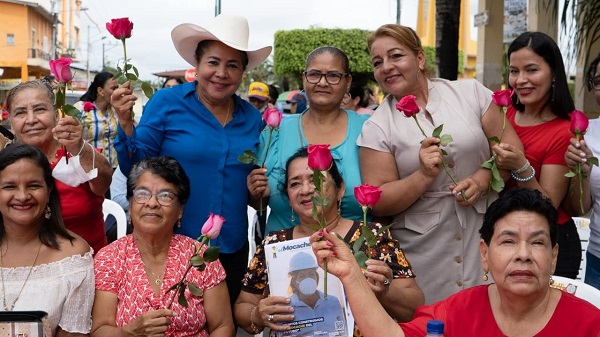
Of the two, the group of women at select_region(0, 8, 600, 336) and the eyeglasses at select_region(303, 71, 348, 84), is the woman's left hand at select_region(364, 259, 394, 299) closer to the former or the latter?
the group of women at select_region(0, 8, 600, 336)

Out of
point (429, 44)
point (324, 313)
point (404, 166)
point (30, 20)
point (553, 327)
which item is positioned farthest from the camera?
point (30, 20)

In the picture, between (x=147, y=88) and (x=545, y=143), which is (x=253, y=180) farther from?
(x=545, y=143)

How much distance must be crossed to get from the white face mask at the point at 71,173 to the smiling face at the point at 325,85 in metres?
1.16

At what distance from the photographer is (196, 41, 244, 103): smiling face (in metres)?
3.74

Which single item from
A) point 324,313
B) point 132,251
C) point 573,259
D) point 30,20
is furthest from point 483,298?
point 30,20

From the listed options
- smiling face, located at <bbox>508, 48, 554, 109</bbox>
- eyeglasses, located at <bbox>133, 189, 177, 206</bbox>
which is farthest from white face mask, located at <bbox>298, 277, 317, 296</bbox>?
smiling face, located at <bbox>508, 48, 554, 109</bbox>

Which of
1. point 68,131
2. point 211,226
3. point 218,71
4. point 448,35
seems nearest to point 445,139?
point 211,226

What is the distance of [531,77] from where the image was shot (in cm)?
354

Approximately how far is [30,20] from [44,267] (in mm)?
44885

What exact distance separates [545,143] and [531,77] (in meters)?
0.32

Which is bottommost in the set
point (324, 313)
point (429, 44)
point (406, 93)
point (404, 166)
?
point (324, 313)

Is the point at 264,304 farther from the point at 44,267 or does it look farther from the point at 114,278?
the point at 44,267

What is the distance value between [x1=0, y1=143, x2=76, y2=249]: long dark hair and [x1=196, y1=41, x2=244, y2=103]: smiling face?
94cm

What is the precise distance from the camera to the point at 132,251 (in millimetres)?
3361
